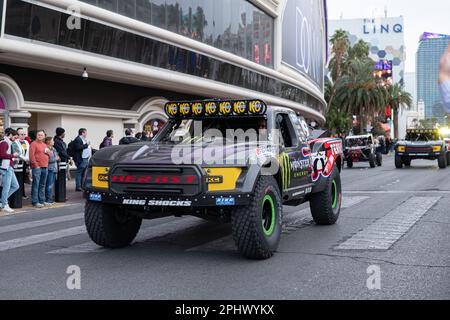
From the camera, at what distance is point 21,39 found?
15.3m

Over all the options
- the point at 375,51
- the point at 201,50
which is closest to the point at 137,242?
the point at 201,50

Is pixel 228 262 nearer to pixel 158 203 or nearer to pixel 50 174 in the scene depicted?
pixel 158 203

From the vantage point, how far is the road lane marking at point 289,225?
664 cm

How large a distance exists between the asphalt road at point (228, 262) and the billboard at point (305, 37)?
105 ft

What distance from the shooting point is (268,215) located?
619 centimetres

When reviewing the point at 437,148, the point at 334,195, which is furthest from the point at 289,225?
the point at 437,148

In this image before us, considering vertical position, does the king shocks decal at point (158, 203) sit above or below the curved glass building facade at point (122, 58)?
below

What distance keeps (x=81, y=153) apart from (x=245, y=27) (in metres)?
19.3

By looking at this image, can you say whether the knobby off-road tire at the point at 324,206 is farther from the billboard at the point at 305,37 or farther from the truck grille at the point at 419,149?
the billboard at the point at 305,37

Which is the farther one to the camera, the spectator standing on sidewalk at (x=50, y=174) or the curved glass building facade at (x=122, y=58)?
the curved glass building facade at (x=122, y=58)

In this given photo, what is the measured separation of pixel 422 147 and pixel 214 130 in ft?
64.8

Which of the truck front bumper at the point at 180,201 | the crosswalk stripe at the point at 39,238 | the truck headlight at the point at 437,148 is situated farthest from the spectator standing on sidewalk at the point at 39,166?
the truck headlight at the point at 437,148

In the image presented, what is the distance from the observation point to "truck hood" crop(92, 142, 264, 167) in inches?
227
